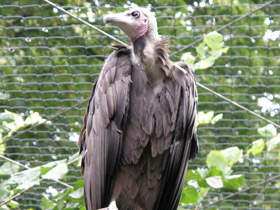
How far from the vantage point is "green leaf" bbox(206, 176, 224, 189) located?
440 cm

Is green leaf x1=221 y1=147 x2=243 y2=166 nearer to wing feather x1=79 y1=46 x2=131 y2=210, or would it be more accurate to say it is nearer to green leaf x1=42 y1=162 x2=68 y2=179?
wing feather x1=79 y1=46 x2=131 y2=210

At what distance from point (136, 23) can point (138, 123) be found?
2.09 ft

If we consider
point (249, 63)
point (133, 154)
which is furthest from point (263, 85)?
point (133, 154)

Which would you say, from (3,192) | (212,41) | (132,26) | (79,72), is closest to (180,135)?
(132,26)

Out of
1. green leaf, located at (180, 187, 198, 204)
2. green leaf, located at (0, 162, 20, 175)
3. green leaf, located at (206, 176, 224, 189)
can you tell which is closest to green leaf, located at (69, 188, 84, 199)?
green leaf, located at (0, 162, 20, 175)

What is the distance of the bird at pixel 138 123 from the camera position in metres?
4.00

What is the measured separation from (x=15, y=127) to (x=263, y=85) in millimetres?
2383

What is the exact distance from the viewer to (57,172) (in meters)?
4.38

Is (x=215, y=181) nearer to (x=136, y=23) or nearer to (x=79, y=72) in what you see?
(x=136, y=23)

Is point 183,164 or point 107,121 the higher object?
point 107,121

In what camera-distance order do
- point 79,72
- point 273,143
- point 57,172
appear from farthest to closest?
point 79,72 → point 273,143 → point 57,172

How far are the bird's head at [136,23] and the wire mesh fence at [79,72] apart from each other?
162 cm

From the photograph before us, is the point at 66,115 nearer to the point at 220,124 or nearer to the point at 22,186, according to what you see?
the point at 220,124

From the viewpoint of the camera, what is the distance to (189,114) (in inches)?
162
